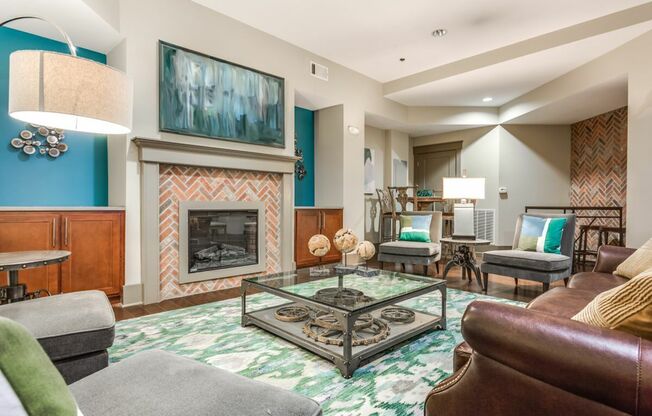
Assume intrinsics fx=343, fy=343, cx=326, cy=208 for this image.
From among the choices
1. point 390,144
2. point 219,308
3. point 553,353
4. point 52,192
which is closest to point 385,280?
point 219,308

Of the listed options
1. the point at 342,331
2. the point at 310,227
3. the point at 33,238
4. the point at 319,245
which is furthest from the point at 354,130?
the point at 33,238

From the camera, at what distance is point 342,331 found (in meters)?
2.24

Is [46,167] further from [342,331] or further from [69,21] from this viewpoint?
[342,331]

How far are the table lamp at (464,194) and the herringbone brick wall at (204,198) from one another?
7.05ft

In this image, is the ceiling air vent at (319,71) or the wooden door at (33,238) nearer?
the wooden door at (33,238)

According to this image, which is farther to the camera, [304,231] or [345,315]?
[304,231]

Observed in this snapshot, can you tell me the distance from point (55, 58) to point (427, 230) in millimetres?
4322

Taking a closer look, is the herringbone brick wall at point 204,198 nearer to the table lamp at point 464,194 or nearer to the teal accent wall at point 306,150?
the teal accent wall at point 306,150

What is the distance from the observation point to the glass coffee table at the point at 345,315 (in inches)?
77.3

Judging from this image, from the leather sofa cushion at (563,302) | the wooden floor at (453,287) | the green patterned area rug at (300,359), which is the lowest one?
the wooden floor at (453,287)

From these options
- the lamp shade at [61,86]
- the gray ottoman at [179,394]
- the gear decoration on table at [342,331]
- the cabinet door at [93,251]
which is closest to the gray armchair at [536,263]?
the gear decoration on table at [342,331]

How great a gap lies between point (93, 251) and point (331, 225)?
3.02 m

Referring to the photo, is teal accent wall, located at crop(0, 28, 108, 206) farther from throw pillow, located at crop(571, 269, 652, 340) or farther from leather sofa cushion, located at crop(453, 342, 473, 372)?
throw pillow, located at crop(571, 269, 652, 340)

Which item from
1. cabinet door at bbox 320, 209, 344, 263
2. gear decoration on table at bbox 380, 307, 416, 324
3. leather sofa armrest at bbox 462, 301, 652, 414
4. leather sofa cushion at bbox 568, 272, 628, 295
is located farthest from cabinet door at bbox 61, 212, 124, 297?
leather sofa cushion at bbox 568, 272, 628, 295
